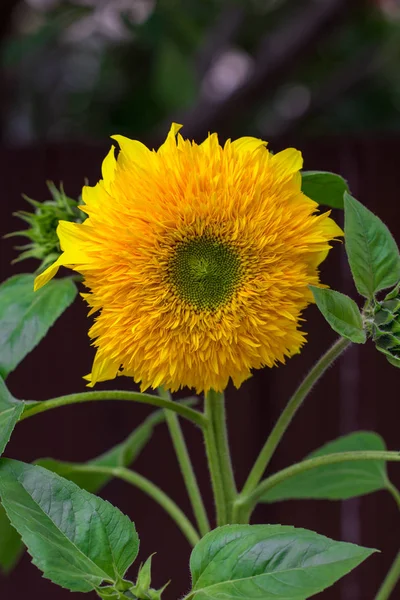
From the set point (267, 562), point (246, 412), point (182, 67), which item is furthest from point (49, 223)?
point (182, 67)

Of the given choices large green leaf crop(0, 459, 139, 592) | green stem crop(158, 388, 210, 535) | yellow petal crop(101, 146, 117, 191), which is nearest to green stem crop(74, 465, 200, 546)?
green stem crop(158, 388, 210, 535)

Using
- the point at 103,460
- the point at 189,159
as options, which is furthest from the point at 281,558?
the point at 103,460

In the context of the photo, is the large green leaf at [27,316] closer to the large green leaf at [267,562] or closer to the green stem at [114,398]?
the green stem at [114,398]

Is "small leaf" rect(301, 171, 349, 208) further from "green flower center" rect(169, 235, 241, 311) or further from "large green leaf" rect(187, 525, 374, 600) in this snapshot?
"large green leaf" rect(187, 525, 374, 600)

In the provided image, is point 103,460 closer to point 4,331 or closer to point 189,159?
point 4,331

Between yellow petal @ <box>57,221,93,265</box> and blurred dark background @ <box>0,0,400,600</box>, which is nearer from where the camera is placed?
yellow petal @ <box>57,221,93,265</box>
